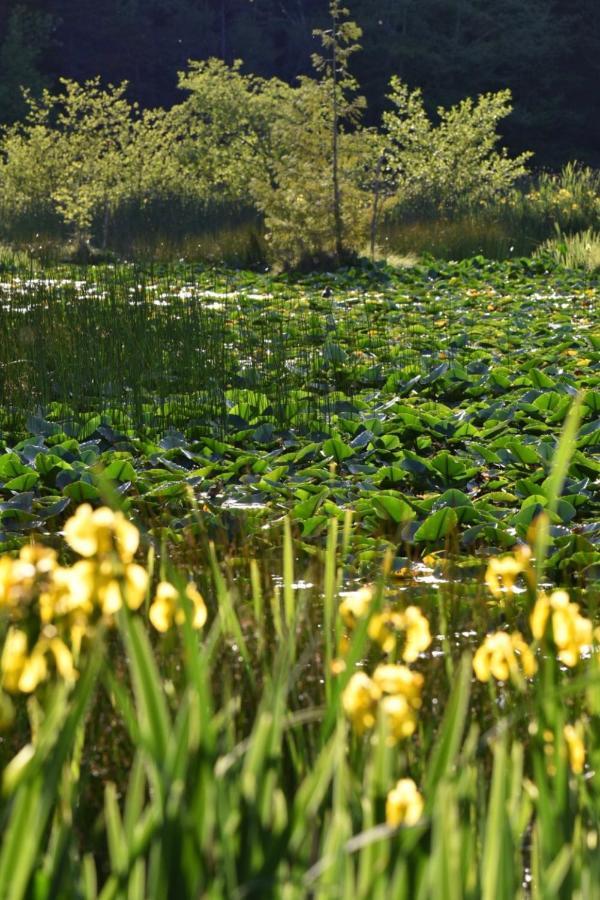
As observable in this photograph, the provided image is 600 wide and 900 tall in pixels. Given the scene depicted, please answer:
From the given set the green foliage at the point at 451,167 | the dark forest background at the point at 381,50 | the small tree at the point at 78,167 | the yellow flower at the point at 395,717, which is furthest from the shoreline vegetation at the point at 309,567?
the dark forest background at the point at 381,50

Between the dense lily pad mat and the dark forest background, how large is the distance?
21614mm

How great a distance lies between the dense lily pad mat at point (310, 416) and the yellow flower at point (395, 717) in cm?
92

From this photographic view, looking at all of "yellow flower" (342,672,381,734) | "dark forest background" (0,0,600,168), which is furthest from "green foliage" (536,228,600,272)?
"dark forest background" (0,0,600,168)

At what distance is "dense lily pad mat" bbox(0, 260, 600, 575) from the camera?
3586mm

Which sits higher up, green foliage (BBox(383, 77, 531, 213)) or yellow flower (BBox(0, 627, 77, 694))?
green foliage (BBox(383, 77, 531, 213))

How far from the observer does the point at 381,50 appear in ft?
96.7

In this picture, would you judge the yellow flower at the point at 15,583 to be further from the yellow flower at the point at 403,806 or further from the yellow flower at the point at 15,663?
the yellow flower at the point at 403,806

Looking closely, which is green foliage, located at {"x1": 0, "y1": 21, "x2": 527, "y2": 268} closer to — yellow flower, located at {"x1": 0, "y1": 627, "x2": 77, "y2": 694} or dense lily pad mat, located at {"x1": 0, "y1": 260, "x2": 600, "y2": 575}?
dense lily pad mat, located at {"x1": 0, "y1": 260, "x2": 600, "y2": 575}

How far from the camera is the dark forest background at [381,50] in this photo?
2830cm

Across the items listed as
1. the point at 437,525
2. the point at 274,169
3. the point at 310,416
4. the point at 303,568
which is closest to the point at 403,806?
the point at 303,568

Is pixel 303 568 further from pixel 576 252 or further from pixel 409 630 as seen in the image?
pixel 576 252

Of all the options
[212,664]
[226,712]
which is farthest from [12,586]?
[212,664]

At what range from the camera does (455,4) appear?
30.6m

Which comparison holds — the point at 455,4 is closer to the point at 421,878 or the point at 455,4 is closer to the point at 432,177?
the point at 432,177
